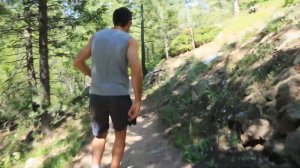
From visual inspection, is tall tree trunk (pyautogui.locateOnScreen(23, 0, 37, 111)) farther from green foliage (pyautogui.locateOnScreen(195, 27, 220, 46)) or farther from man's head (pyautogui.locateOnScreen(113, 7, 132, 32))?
green foliage (pyautogui.locateOnScreen(195, 27, 220, 46))

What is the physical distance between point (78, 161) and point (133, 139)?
156 centimetres

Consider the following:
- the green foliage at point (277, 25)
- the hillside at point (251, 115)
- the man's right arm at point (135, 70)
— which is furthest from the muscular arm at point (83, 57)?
the green foliage at point (277, 25)

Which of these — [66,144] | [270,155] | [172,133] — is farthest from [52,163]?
[270,155]

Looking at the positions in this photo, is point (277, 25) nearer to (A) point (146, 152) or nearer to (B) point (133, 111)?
(A) point (146, 152)

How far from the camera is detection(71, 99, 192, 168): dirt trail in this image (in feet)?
22.4

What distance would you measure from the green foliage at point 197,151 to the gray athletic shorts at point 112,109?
2.02 metres

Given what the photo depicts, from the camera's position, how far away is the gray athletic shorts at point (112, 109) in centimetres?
466

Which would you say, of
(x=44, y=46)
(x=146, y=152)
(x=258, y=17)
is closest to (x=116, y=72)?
(x=146, y=152)

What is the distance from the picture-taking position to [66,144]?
32.9ft

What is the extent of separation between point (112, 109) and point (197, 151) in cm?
239

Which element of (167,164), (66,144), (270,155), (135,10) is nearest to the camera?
(270,155)

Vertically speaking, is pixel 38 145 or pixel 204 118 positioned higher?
pixel 204 118

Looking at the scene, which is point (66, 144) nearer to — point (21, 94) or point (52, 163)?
point (52, 163)

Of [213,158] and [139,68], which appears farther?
[213,158]
